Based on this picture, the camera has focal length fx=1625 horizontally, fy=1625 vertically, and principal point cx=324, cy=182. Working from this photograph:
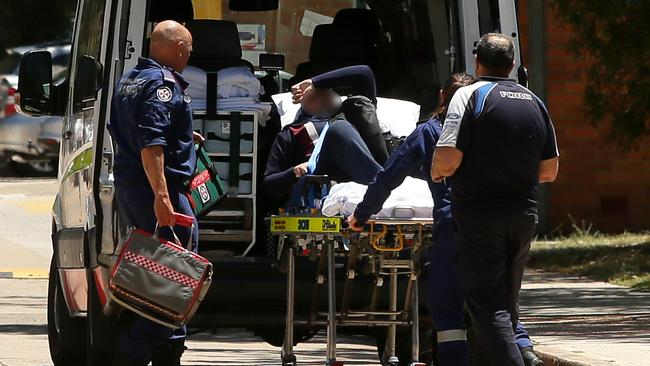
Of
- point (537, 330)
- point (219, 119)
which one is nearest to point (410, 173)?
point (219, 119)

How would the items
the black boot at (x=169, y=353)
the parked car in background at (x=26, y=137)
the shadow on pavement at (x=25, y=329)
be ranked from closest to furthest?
the black boot at (x=169, y=353)
the shadow on pavement at (x=25, y=329)
the parked car in background at (x=26, y=137)

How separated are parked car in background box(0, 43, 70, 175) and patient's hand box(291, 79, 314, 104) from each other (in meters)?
16.9

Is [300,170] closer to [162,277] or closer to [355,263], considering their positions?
[355,263]

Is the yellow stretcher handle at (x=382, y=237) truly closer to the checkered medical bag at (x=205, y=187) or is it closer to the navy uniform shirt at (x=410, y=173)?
the navy uniform shirt at (x=410, y=173)

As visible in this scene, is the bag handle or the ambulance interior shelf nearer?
the bag handle

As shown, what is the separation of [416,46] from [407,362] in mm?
1921

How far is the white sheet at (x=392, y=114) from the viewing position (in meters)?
9.03

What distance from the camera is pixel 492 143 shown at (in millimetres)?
7371

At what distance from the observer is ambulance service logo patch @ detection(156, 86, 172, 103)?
7.66 meters

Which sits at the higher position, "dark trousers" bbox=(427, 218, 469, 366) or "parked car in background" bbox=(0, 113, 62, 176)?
"parked car in background" bbox=(0, 113, 62, 176)

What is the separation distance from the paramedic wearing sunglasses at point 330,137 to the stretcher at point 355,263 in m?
0.20

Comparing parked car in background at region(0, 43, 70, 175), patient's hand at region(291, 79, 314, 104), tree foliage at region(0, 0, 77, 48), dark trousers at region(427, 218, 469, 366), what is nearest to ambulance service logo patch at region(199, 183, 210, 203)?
patient's hand at region(291, 79, 314, 104)

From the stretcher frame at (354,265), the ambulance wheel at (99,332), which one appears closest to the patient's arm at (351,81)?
the stretcher frame at (354,265)

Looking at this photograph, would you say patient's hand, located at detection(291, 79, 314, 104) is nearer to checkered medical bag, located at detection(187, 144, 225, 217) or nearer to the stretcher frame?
checkered medical bag, located at detection(187, 144, 225, 217)
